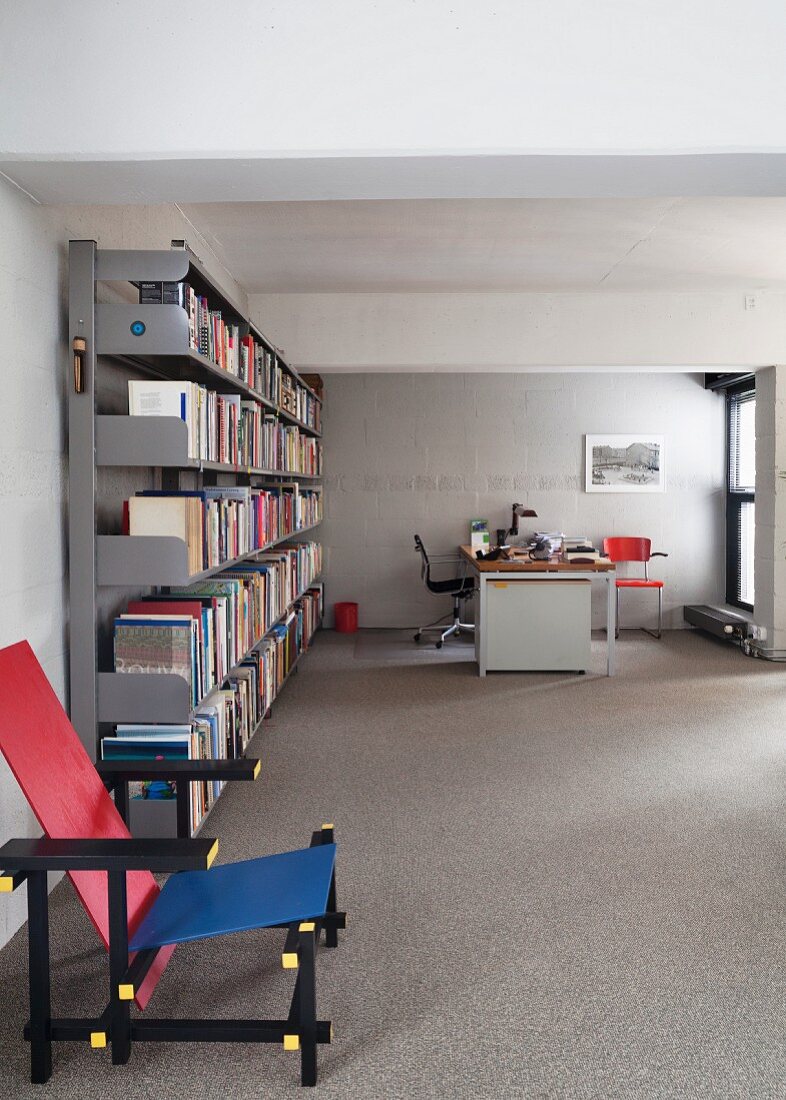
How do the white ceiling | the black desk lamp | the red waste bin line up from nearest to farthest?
1. the white ceiling
2. the black desk lamp
3. the red waste bin

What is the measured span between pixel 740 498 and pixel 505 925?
264 inches

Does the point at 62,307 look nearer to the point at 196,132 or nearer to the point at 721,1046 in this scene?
the point at 196,132

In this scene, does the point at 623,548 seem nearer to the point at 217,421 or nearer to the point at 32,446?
the point at 217,421

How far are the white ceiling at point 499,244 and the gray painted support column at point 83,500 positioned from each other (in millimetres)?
1868

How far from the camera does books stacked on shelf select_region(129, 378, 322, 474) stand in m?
3.25

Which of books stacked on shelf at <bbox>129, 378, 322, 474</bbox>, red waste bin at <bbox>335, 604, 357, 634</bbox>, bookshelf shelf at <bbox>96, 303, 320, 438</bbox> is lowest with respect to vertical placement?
red waste bin at <bbox>335, 604, 357, 634</bbox>

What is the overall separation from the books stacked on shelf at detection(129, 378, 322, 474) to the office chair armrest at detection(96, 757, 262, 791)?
3.58 ft

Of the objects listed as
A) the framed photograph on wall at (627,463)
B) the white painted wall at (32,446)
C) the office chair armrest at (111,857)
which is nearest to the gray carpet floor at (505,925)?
the office chair armrest at (111,857)

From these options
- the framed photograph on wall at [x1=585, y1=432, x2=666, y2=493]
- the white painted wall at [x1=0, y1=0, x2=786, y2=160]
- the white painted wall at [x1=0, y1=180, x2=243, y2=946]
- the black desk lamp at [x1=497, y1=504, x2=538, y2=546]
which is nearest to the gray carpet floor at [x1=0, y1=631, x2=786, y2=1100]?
the white painted wall at [x1=0, y1=180, x2=243, y2=946]

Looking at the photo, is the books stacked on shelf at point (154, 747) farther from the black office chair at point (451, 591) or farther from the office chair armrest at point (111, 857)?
the black office chair at point (451, 591)

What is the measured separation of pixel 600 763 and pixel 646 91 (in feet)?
10.1

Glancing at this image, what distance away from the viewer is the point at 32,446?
2980mm

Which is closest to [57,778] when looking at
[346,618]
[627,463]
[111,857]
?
[111,857]

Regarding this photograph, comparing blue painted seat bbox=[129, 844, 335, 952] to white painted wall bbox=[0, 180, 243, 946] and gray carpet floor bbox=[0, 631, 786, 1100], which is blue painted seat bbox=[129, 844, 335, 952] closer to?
gray carpet floor bbox=[0, 631, 786, 1100]
